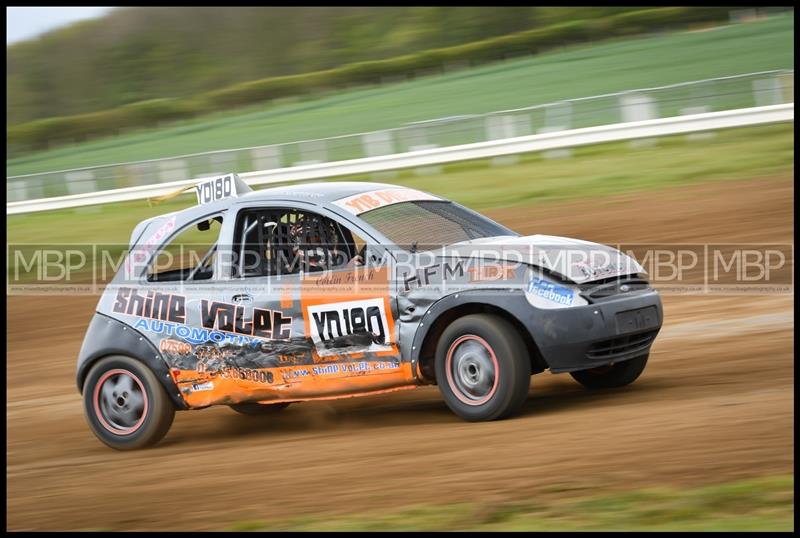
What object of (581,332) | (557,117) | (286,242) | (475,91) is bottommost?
(581,332)

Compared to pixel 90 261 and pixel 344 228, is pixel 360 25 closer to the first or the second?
pixel 90 261

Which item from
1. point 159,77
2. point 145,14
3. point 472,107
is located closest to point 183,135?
point 472,107

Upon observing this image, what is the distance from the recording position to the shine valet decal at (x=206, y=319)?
25.0 feet

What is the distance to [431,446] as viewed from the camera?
264 inches

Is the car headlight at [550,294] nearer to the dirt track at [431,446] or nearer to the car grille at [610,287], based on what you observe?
the car grille at [610,287]

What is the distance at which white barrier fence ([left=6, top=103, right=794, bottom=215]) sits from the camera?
1738 cm

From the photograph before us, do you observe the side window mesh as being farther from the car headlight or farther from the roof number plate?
the car headlight

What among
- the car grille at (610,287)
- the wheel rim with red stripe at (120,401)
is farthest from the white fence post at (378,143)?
the car grille at (610,287)

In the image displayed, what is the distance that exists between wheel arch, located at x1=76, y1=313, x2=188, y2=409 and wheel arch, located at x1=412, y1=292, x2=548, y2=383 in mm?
2051

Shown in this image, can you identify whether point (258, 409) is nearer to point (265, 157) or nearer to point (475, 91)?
point (265, 157)

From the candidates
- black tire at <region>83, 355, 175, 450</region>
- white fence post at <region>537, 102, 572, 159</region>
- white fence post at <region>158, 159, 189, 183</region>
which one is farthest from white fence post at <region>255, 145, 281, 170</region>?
black tire at <region>83, 355, 175, 450</region>

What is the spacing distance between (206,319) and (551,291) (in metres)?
2.62

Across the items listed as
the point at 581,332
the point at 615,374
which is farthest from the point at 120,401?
the point at 615,374

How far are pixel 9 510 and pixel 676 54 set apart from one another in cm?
2527
